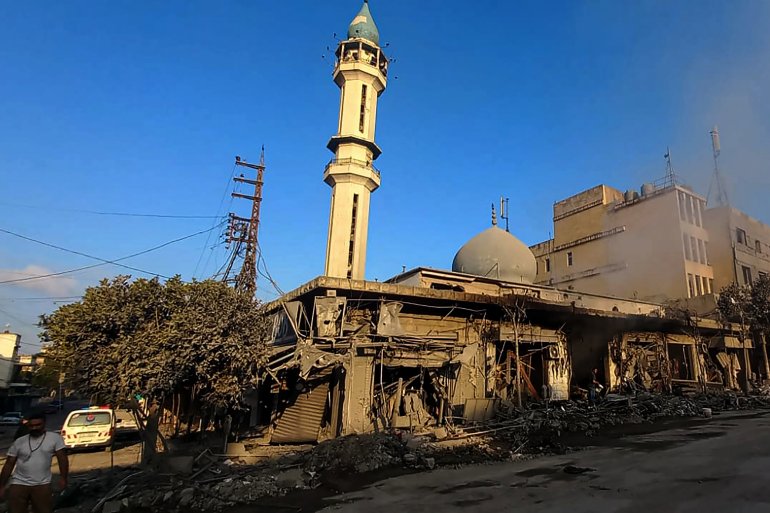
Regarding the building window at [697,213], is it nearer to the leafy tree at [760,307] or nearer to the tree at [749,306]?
the tree at [749,306]

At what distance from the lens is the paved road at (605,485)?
259 inches

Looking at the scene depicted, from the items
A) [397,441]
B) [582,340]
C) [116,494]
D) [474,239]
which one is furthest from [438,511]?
[474,239]

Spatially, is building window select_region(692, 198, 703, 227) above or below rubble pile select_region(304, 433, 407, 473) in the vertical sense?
above

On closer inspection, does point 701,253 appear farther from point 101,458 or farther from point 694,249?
point 101,458

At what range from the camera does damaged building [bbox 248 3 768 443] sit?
13039 millimetres

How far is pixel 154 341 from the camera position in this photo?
29.7 feet

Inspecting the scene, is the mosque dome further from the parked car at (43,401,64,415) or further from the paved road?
the parked car at (43,401,64,415)

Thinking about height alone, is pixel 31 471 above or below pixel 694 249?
below

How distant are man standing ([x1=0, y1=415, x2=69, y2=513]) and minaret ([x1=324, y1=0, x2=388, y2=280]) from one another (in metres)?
20.3

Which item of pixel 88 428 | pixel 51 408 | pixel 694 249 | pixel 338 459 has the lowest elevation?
pixel 51 408

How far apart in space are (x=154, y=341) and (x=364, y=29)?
90.1 ft

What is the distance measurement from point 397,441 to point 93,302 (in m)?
7.16

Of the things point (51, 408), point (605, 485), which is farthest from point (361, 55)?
point (51, 408)

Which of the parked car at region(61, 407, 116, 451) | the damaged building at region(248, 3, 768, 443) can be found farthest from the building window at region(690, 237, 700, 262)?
the parked car at region(61, 407, 116, 451)
